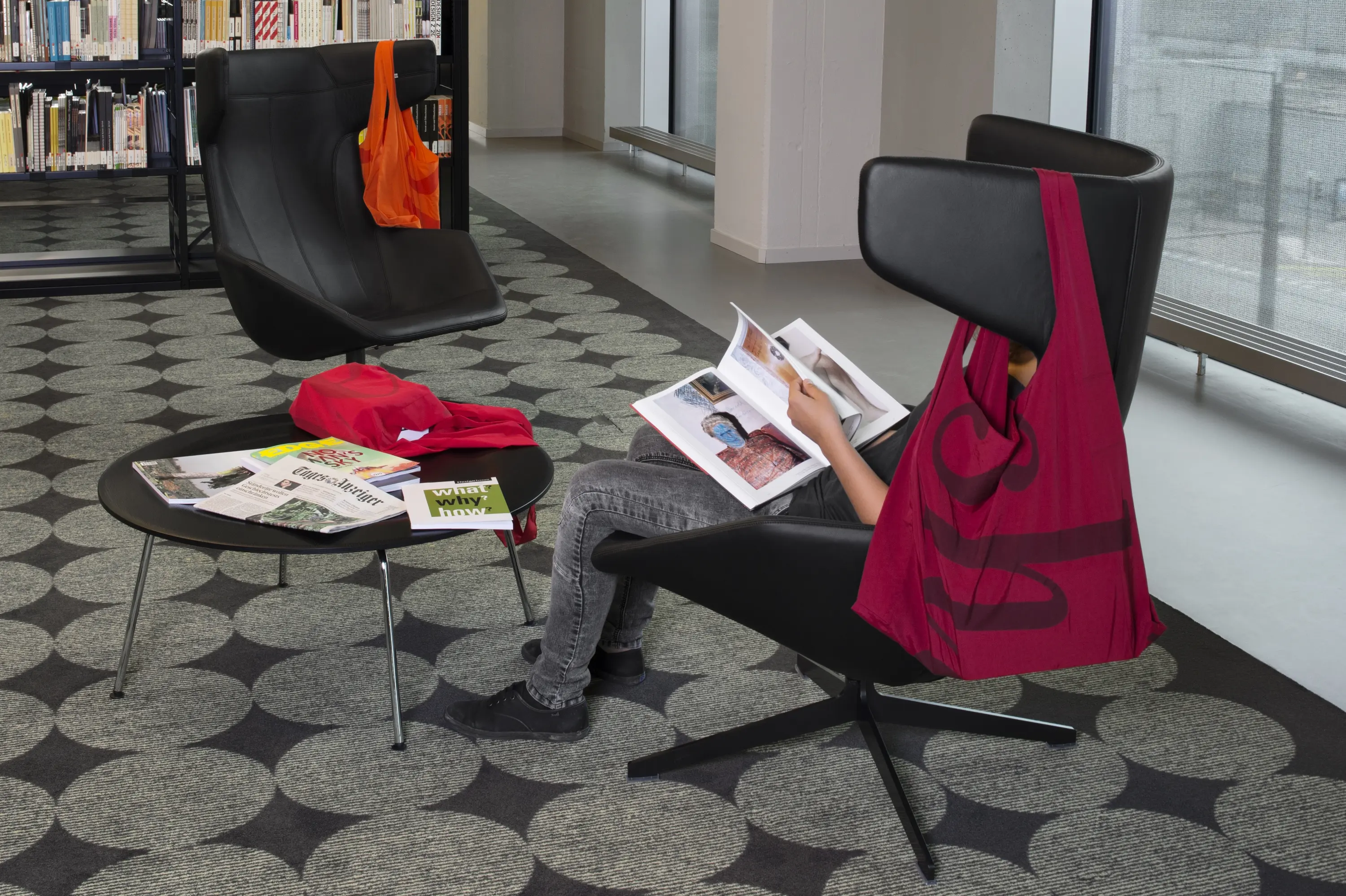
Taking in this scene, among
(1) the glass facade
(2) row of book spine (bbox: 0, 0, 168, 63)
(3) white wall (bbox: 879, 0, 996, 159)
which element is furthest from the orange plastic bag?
(1) the glass facade

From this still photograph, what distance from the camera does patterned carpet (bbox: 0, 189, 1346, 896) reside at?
183 centimetres

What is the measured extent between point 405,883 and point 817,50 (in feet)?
15.2

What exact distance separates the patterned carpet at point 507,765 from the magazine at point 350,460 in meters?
0.37

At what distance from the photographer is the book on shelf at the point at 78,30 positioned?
5.01 m

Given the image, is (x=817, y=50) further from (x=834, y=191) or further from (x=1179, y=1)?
→ (x=1179, y=1)

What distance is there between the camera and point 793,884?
1808 millimetres

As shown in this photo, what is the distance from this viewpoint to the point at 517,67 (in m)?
10.1

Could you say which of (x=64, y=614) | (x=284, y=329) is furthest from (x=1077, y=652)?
(x=284, y=329)

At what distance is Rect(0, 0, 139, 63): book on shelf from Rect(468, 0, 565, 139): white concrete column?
4938 mm

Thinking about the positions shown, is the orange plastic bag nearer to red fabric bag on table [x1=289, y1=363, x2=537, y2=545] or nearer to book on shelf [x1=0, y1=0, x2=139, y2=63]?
red fabric bag on table [x1=289, y1=363, x2=537, y2=545]

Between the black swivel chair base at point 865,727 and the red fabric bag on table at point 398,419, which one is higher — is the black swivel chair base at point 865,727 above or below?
below

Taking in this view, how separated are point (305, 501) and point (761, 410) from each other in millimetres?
763

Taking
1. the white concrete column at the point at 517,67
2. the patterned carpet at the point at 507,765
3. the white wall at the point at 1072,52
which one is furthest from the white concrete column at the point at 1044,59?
the white concrete column at the point at 517,67

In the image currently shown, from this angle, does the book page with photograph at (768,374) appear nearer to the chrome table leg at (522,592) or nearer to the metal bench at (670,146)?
the chrome table leg at (522,592)
